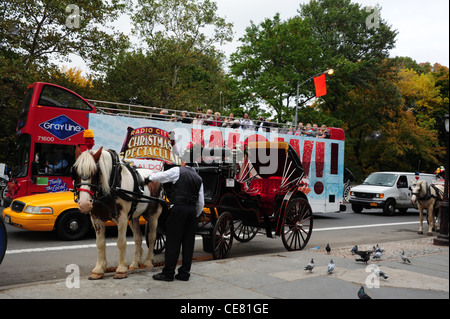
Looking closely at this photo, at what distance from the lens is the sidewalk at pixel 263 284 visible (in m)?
5.29

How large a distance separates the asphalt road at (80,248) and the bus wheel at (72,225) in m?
0.20

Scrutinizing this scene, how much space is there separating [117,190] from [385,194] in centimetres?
1710

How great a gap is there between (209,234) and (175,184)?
196 cm

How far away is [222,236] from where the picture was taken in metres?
7.91

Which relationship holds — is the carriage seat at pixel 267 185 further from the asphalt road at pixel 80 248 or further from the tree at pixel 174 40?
the tree at pixel 174 40

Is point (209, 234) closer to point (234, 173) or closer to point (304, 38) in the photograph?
point (234, 173)

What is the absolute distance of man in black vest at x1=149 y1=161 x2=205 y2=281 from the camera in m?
6.11

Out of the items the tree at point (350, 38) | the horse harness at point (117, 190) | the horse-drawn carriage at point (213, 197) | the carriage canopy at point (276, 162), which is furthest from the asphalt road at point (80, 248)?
the tree at point (350, 38)

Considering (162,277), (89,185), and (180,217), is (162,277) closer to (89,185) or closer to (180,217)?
(180,217)

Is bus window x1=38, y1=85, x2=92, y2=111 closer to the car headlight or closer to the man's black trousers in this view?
the car headlight

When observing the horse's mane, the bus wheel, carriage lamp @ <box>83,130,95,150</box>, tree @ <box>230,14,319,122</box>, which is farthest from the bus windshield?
carriage lamp @ <box>83,130,95,150</box>

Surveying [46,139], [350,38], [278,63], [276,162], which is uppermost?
[350,38]

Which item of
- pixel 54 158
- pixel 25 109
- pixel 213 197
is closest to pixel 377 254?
pixel 213 197

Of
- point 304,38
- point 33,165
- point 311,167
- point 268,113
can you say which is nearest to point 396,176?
point 311,167
